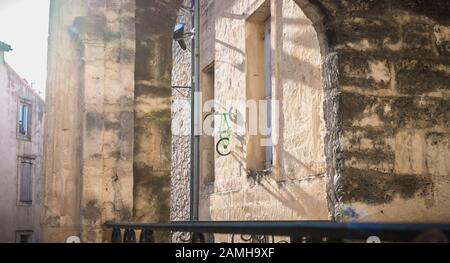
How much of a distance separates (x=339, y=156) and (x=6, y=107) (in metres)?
16.4

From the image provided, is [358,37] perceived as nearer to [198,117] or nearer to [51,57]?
[51,57]

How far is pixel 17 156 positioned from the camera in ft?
61.2

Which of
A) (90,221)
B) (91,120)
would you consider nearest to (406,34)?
(91,120)

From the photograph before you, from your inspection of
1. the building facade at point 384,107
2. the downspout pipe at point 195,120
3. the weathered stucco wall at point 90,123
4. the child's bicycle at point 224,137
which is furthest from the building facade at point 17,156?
the building facade at point 384,107

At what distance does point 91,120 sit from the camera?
3516mm

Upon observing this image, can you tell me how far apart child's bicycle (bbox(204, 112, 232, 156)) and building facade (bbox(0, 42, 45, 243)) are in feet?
35.2

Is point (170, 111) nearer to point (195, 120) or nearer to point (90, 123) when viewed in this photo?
point (90, 123)

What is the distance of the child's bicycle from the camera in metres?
7.98

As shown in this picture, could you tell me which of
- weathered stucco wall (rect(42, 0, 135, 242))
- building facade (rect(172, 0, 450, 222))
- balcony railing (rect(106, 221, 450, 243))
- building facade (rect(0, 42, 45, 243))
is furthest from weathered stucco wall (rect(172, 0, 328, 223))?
building facade (rect(0, 42, 45, 243))

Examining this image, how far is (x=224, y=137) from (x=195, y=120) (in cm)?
138

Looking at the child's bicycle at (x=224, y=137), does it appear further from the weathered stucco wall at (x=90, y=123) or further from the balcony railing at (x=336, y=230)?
the balcony railing at (x=336, y=230)

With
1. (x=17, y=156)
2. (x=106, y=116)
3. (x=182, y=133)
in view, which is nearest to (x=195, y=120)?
(x=182, y=133)

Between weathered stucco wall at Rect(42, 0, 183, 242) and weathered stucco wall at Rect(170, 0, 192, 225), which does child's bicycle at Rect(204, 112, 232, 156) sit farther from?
weathered stucco wall at Rect(42, 0, 183, 242)

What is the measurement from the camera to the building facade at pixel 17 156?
18.0 m
